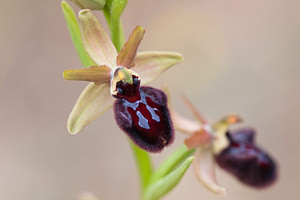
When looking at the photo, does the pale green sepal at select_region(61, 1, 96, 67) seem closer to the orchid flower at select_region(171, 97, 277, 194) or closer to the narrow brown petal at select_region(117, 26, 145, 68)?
the narrow brown petal at select_region(117, 26, 145, 68)

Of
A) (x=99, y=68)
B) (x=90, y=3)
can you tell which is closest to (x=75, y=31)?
(x=90, y=3)

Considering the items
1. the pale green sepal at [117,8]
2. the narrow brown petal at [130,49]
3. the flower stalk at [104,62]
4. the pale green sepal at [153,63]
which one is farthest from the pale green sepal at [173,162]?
the pale green sepal at [117,8]

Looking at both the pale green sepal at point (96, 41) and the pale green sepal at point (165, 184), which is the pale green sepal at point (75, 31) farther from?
the pale green sepal at point (165, 184)

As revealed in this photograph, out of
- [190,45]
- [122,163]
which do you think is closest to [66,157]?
[122,163]

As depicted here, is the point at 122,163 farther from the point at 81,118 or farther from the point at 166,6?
the point at 81,118

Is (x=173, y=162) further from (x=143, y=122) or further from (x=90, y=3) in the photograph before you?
(x=90, y=3)

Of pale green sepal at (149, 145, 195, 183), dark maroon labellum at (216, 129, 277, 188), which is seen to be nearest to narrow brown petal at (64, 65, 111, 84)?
pale green sepal at (149, 145, 195, 183)
